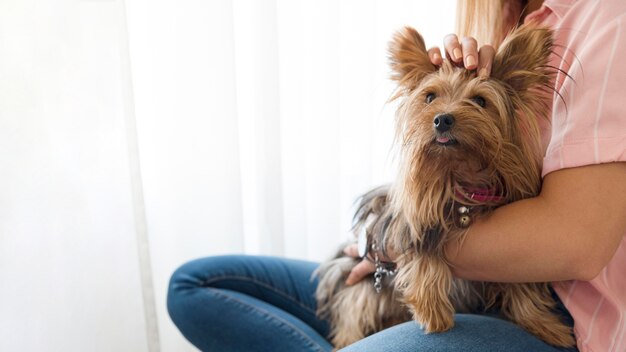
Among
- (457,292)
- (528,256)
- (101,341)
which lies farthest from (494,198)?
(101,341)

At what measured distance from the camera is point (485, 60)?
1088mm

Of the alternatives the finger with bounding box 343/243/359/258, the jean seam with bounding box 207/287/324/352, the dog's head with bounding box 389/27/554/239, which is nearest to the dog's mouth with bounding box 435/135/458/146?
the dog's head with bounding box 389/27/554/239

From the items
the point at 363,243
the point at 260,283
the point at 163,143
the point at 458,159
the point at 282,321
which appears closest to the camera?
the point at 458,159

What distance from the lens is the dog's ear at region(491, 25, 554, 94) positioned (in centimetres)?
104

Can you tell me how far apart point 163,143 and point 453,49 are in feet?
3.06

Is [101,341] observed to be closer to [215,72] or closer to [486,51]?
[215,72]

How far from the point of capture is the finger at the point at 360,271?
55.3 inches

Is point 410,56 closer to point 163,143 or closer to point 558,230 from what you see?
point 558,230

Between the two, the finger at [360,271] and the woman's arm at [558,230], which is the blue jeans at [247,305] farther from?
the woman's arm at [558,230]

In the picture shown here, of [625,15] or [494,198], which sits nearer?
[625,15]

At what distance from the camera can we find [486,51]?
3.60 feet

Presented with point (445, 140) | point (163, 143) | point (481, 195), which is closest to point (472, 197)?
point (481, 195)

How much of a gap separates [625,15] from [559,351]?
0.61 metres

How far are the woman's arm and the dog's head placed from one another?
0.08 metres
